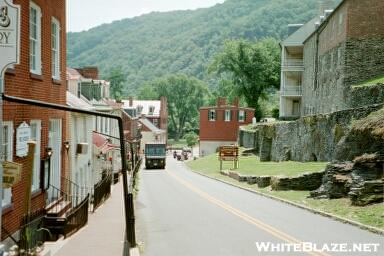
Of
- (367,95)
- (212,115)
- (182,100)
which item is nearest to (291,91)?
(212,115)

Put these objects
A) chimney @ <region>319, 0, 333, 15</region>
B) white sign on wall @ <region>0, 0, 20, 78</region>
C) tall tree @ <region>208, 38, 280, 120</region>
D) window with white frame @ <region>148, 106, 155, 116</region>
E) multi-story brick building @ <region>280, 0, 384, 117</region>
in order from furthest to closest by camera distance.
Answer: window with white frame @ <region>148, 106, 155, 116</region> → tall tree @ <region>208, 38, 280, 120</region> → chimney @ <region>319, 0, 333, 15</region> → multi-story brick building @ <region>280, 0, 384, 117</region> → white sign on wall @ <region>0, 0, 20, 78</region>

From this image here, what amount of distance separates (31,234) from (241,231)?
6696mm

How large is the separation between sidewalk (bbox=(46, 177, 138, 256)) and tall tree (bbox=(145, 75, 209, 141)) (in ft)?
426

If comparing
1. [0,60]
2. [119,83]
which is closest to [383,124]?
[0,60]

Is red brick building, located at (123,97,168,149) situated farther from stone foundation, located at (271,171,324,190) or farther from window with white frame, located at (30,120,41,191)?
window with white frame, located at (30,120,41,191)

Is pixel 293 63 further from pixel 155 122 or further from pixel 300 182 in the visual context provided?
pixel 155 122

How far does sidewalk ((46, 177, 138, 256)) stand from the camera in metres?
12.4

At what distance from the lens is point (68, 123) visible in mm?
20062

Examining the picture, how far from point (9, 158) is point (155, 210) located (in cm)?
1053

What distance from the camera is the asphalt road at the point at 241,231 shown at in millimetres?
13227

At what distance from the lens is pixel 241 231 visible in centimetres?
1614

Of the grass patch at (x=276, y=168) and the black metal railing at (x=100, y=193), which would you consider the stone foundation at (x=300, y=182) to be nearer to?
the grass patch at (x=276, y=168)

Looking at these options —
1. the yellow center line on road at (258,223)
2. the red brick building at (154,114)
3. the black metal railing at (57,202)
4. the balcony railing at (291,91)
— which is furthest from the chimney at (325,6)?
the black metal railing at (57,202)

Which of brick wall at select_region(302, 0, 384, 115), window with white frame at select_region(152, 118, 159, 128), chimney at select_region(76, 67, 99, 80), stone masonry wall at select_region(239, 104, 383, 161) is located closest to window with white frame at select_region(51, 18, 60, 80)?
stone masonry wall at select_region(239, 104, 383, 161)
